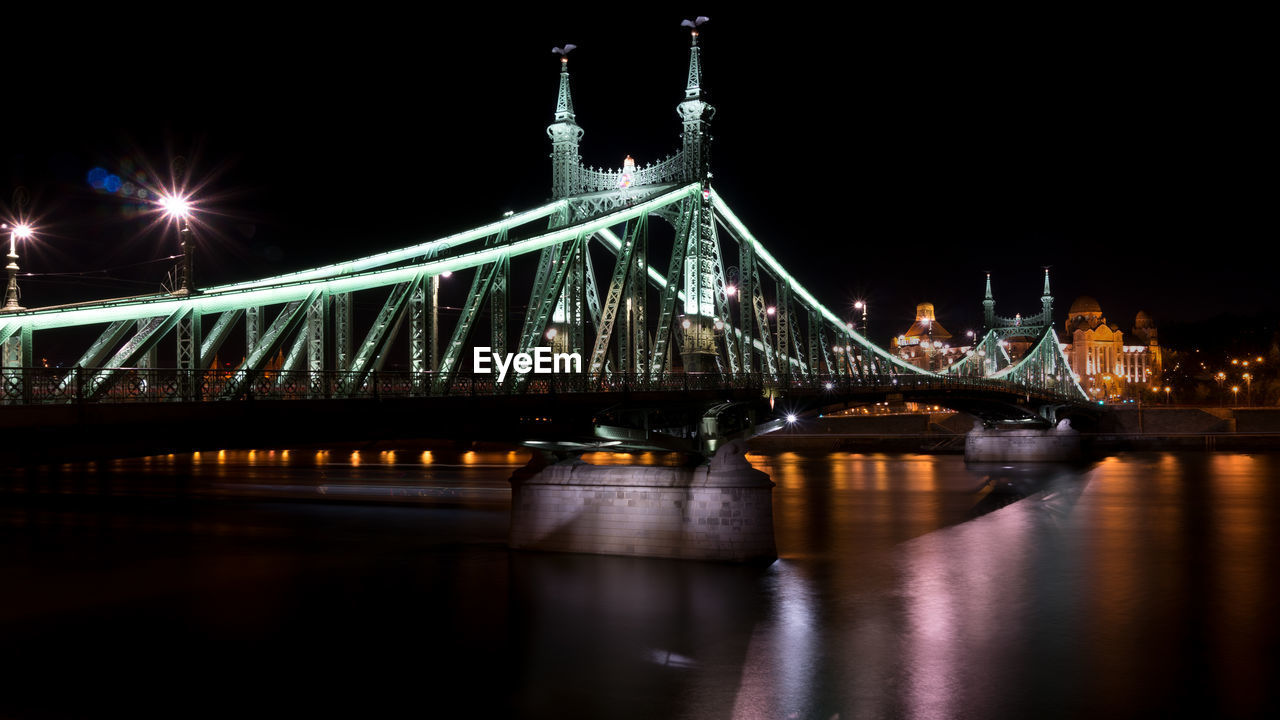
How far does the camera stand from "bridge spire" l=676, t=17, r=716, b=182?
37562 mm

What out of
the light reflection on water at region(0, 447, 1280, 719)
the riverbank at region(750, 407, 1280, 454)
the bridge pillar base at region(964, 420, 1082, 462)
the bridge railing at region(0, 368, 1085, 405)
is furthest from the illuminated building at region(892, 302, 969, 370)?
the bridge railing at region(0, 368, 1085, 405)

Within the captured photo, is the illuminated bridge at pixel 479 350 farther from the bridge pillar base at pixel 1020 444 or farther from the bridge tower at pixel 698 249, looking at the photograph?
the bridge pillar base at pixel 1020 444

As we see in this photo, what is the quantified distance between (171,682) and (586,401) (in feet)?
35.0

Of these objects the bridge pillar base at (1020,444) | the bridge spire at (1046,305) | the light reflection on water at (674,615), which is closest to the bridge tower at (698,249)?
the light reflection on water at (674,615)

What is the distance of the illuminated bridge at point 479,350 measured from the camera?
1627 centimetres

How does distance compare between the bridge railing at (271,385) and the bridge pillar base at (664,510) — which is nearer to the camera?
the bridge railing at (271,385)

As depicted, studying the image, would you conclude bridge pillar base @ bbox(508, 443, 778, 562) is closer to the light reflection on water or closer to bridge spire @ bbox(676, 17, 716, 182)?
the light reflection on water

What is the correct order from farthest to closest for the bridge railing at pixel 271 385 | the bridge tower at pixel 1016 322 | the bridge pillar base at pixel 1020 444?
the bridge tower at pixel 1016 322 → the bridge pillar base at pixel 1020 444 → the bridge railing at pixel 271 385

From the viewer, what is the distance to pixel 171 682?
50.9 ft

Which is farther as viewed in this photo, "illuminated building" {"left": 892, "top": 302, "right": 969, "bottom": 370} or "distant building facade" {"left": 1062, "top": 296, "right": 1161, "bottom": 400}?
"illuminated building" {"left": 892, "top": 302, "right": 969, "bottom": 370}

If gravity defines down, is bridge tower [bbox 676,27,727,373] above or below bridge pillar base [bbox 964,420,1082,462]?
above

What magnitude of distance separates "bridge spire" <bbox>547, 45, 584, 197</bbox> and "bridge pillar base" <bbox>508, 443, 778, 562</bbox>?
643 inches

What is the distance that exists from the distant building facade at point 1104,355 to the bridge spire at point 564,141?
4309 inches

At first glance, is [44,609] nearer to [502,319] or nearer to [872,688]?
[502,319]
